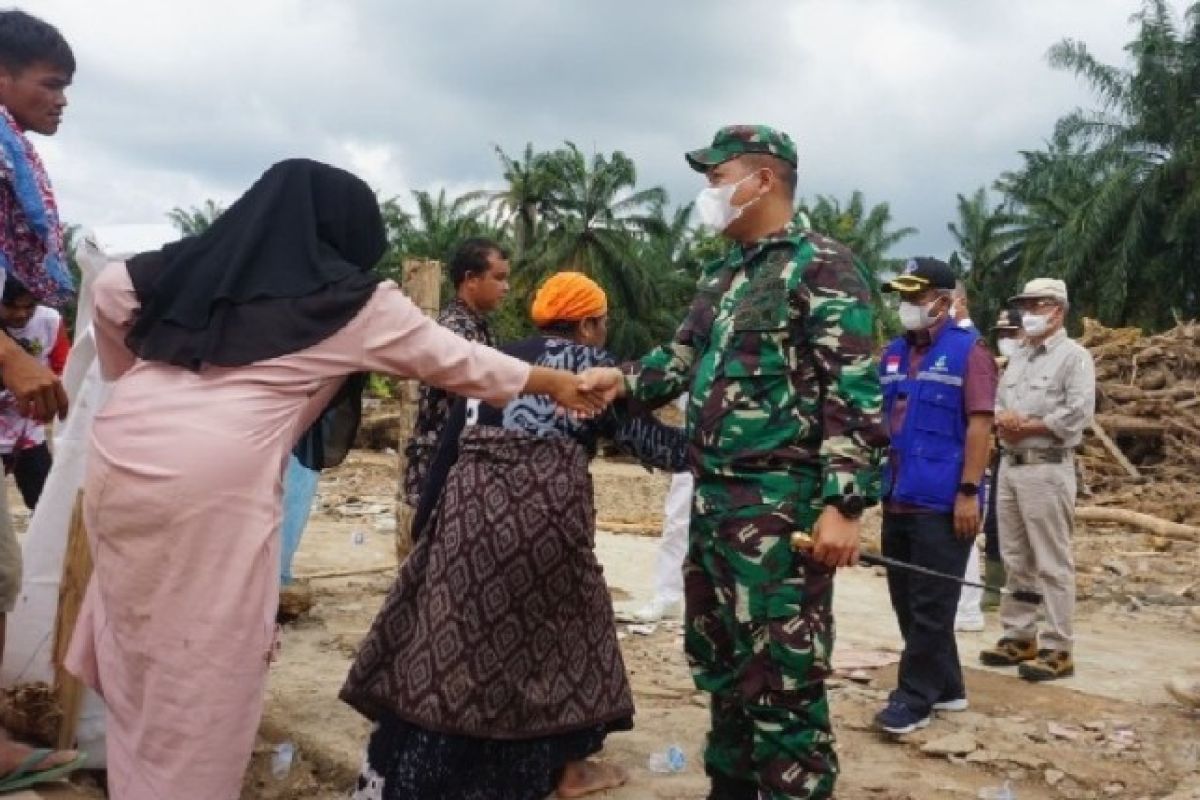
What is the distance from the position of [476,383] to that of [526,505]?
2.31 feet

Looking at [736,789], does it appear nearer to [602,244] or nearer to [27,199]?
[27,199]

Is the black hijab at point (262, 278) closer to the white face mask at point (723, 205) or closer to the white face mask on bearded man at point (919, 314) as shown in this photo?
the white face mask at point (723, 205)

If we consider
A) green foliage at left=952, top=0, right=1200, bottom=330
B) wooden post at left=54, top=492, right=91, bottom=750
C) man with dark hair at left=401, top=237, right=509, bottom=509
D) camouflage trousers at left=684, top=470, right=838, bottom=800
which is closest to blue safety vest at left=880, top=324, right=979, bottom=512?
camouflage trousers at left=684, top=470, right=838, bottom=800

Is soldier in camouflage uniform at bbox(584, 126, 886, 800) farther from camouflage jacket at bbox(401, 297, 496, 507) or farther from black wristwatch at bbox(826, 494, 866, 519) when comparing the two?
camouflage jacket at bbox(401, 297, 496, 507)

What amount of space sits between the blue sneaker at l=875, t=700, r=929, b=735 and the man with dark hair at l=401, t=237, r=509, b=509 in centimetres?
209

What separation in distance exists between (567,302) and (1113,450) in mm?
12772

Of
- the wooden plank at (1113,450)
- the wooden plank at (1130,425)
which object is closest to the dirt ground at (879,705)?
the wooden plank at (1113,450)

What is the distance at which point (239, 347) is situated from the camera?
2.43 metres

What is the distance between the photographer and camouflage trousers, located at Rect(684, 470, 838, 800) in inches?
112

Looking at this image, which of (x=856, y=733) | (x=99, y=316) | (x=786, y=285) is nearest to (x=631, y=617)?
(x=856, y=733)

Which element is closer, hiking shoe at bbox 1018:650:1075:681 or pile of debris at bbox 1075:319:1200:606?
hiking shoe at bbox 1018:650:1075:681

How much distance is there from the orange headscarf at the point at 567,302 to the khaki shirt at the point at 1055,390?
2.82 m

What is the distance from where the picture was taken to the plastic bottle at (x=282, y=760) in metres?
3.72

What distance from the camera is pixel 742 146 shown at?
3.08m
